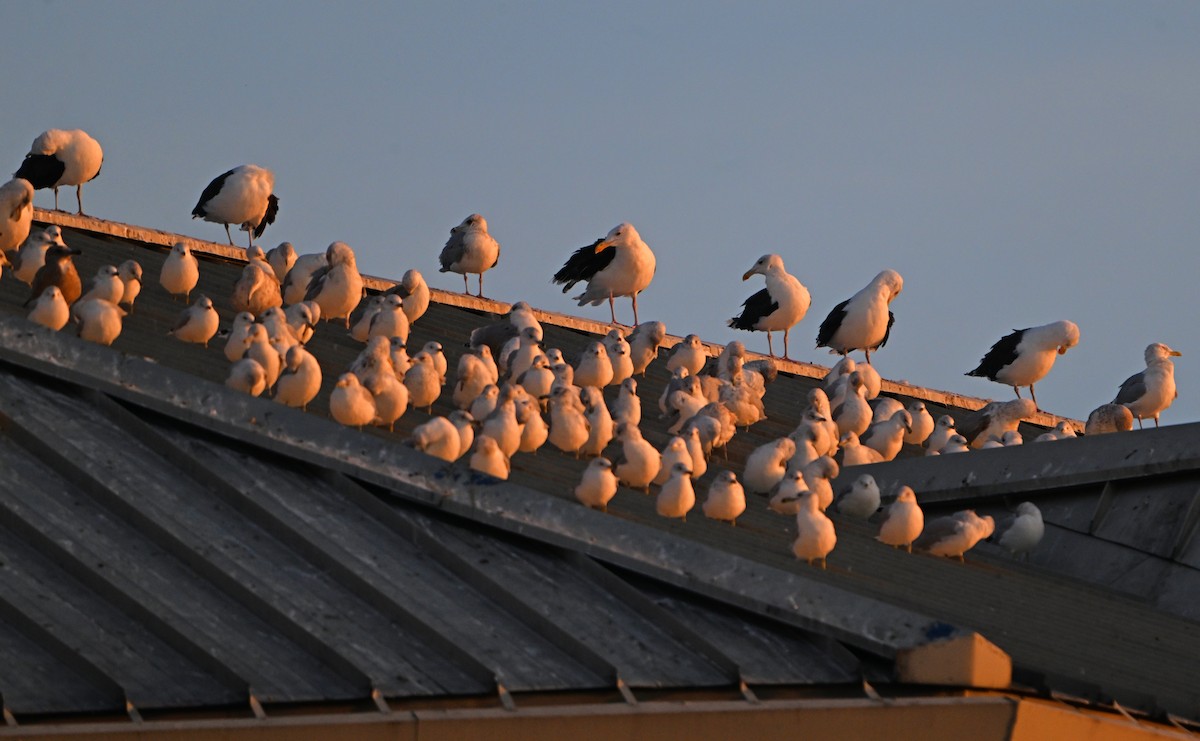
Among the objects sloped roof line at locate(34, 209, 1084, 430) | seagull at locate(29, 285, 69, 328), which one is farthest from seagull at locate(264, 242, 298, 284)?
seagull at locate(29, 285, 69, 328)

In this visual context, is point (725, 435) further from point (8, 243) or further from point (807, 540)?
point (8, 243)

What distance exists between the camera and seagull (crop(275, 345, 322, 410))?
19.8 m

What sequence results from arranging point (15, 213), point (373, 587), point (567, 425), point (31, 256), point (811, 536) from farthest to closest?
1. point (15, 213)
2. point (31, 256)
3. point (567, 425)
4. point (811, 536)
5. point (373, 587)

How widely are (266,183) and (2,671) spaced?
1600cm

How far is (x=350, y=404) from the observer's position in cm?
1934

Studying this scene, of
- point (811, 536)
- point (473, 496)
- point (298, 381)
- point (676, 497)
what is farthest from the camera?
point (298, 381)

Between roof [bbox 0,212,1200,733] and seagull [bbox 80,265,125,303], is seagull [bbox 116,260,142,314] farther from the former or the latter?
roof [bbox 0,212,1200,733]

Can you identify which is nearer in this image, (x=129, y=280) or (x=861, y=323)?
(x=129, y=280)

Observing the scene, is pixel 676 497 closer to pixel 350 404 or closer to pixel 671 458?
pixel 671 458

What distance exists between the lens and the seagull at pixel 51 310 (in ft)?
67.5

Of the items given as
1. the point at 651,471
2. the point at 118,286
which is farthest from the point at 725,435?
the point at 118,286

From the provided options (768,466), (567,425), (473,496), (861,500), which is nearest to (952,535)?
(861,500)

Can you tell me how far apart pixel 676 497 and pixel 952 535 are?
2709 mm

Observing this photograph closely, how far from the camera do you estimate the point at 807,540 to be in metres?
18.4
